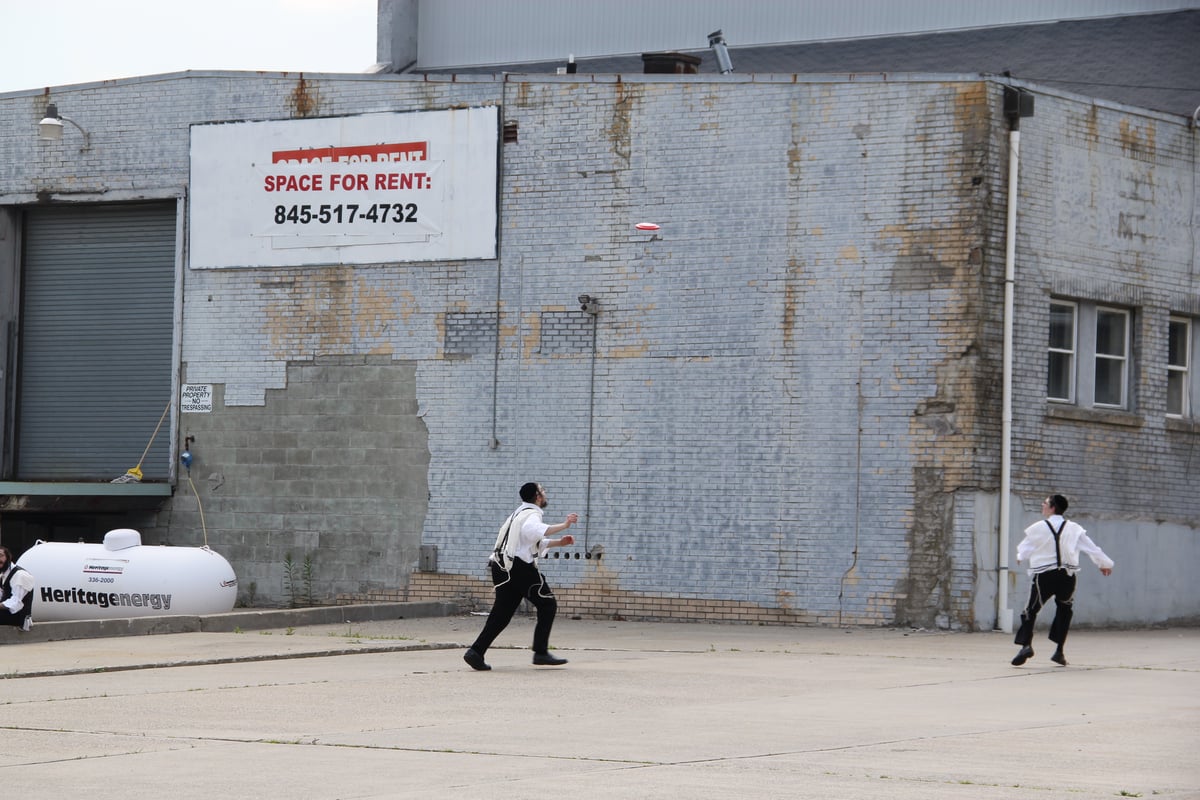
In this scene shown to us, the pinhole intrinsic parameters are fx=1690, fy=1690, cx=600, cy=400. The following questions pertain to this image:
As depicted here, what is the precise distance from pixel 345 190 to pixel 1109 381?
10231 millimetres

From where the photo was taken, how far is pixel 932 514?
19562 mm

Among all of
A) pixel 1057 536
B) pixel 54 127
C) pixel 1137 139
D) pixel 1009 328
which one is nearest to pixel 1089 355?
pixel 1009 328

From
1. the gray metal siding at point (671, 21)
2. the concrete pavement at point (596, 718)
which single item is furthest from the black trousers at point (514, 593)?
the gray metal siding at point (671, 21)

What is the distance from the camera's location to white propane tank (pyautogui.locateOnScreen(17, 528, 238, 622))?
20.2 metres

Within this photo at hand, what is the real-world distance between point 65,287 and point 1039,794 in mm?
19538

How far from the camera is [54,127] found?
23.1m

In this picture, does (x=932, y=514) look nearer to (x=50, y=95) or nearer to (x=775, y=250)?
(x=775, y=250)

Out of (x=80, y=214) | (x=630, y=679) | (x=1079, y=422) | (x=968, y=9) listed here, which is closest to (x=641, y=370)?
(x=1079, y=422)

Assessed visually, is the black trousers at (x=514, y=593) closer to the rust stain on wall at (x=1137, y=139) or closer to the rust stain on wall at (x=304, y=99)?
the rust stain on wall at (x=304, y=99)

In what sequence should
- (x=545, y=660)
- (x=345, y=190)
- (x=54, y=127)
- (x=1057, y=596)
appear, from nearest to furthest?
(x=545, y=660), (x=1057, y=596), (x=345, y=190), (x=54, y=127)

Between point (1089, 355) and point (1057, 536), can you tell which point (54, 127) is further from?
point (1057, 536)

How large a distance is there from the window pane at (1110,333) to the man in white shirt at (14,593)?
13.0 meters

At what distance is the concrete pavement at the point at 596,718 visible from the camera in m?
8.41

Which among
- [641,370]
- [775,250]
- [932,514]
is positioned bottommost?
[932,514]
